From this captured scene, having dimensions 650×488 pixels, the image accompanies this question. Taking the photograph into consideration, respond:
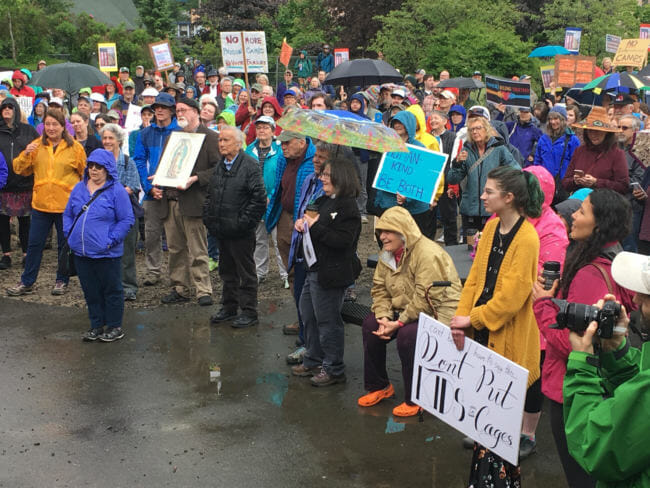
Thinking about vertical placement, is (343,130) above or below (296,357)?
above

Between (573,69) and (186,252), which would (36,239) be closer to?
(186,252)

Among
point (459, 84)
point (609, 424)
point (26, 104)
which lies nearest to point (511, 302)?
point (609, 424)

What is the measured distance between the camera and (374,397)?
20.5 feet

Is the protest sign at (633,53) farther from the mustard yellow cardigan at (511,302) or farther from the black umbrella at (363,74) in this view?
the mustard yellow cardigan at (511,302)

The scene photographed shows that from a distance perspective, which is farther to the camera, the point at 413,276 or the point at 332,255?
the point at 332,255

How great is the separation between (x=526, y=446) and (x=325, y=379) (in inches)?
74.5

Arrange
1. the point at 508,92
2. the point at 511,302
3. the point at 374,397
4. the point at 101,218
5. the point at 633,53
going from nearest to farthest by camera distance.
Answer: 1. the point at 511,302
2. the point at 374,397
3. the point at 101,218
4. the point at 508,92
5. the point at 633,53

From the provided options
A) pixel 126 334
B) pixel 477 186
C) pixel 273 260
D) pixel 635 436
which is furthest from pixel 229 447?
pixel 273 260

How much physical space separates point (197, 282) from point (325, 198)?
2.97 m

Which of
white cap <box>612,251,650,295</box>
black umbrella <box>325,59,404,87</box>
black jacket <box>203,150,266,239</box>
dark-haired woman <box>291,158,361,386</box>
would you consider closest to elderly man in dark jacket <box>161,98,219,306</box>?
black jacket <box>203,150,266,239</box>

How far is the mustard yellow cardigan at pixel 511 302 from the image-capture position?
4754 mm

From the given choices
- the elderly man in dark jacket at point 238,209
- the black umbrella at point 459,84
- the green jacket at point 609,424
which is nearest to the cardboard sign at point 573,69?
the black umbrella at point 459,84

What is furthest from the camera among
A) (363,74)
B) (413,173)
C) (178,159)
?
(363,74)

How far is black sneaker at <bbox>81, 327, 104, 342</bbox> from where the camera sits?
7.84m
